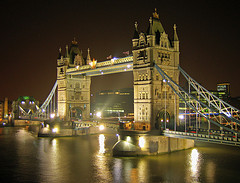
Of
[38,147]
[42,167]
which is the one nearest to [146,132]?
[42,167]

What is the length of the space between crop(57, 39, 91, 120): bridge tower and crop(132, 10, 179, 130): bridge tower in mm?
27521

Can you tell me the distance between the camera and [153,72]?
46469 millimetres

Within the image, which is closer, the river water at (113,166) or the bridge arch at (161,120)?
the river water at (113,166)

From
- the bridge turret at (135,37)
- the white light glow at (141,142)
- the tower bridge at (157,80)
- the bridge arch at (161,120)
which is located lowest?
the white light glow at (141,142)

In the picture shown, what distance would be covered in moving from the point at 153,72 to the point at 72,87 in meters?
32.3

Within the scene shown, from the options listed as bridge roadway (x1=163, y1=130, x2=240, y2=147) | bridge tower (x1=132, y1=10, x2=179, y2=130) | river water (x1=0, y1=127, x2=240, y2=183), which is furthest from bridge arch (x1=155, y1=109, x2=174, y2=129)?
river water (x1=0, y1=127, x2=240, y2=183)

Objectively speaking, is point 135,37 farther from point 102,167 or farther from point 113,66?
point 102,167

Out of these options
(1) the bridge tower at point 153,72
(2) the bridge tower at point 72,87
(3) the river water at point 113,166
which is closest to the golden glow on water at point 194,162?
(3) the river water at point 113,166

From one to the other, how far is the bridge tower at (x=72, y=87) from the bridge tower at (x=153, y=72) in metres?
27.5

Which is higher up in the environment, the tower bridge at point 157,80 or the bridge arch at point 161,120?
the tower bridge at point 157,80

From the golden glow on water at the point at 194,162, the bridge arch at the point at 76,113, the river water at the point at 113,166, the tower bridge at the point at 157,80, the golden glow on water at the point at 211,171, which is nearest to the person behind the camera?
the golden glow on water at the point at 211,171

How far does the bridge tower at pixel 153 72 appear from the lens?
46375 mm

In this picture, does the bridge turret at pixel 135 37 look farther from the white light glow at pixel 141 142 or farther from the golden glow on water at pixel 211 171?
the golden glow on water at pixel 211 171

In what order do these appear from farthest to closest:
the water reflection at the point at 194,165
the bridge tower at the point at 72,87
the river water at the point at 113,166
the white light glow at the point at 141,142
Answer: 1. the bridge tower at the point at 72,87
2. the white light glow at the point at 141,142
3. the river water at the point at 113,166
4. the water reflection at the point at 194,165
